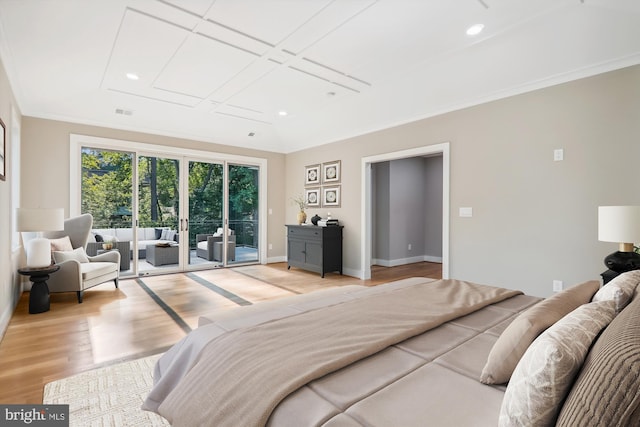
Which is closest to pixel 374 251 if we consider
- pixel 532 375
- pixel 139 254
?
pixel 139 254

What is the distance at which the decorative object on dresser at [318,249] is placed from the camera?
5852 millimetres

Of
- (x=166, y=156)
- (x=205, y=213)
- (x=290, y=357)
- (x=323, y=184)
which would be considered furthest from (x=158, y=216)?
(x=290, y=357)

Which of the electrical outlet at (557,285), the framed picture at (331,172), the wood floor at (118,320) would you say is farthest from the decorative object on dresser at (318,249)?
the electrical outlet at (557,285)

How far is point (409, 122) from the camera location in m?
4.96

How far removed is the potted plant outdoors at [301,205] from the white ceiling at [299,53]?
7.25 feet

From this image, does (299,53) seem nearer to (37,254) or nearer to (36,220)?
(36,220)

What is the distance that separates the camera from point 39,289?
3.67 m

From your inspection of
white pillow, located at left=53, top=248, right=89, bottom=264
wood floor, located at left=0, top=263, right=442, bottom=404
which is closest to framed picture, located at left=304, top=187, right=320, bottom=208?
wood floor, located at left=0, top=263, right=442, bottom=404

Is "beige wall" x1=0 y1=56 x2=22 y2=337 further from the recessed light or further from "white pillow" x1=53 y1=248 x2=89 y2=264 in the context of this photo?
the recessed light

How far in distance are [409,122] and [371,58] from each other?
1551mm

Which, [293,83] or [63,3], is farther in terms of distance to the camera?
[293,83]

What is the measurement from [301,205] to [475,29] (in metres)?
4.57

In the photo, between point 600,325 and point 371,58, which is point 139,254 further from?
point 600,325

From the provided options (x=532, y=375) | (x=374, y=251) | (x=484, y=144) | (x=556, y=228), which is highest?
(x=484, y=144)
